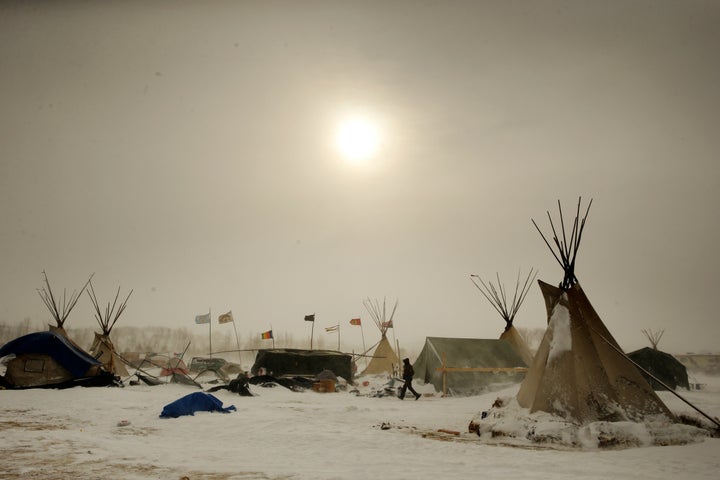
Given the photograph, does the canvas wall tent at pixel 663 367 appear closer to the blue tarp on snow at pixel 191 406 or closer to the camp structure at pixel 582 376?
the camp structure at pixel 582 376

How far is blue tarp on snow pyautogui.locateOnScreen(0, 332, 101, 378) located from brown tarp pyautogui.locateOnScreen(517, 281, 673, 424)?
16705 mm

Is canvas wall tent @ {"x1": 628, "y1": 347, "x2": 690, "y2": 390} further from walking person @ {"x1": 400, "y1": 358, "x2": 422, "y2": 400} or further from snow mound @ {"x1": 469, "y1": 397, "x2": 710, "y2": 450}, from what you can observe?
snow mound @ {"x1": 469, "y1": 397, "x2": 710, "y2": 450}

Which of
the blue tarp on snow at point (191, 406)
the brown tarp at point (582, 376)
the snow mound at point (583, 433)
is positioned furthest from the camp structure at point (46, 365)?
the brown tarp at point (582, 376)

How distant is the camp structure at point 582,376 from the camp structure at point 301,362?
44.7 feet

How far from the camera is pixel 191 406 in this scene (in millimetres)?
9852

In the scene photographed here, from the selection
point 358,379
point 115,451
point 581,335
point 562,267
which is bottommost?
point 358,379

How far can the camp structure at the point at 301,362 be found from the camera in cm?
2133

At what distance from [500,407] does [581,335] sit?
7.98ft

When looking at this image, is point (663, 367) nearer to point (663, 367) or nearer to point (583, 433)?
point (663, 367)

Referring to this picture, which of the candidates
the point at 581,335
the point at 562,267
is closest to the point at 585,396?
the point at 581,335

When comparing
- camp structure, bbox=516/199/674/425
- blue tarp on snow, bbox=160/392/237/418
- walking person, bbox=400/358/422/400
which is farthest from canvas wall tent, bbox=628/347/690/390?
blue tarp on snow, bbox=160/392/237/418

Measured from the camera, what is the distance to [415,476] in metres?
4.73

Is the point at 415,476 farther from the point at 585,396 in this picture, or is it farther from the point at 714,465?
the point at 585,396

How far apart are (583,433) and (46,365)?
18719mm
